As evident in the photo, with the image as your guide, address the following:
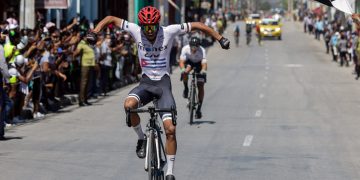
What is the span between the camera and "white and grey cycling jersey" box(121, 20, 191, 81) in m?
11.6

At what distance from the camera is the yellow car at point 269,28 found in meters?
86.2

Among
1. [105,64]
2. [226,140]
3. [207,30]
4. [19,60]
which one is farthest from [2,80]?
[105,64]

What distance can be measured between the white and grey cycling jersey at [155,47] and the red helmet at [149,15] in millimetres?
327

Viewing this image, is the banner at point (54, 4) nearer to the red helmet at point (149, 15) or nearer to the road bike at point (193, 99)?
the road bike at point (193, 99)

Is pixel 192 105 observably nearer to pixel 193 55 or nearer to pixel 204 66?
pixel 204 66

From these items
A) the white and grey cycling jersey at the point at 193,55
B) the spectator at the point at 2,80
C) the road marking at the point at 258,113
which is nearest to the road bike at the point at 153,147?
the spectator at the point at 2,80

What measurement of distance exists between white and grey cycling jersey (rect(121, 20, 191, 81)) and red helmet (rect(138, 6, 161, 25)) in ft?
1.07

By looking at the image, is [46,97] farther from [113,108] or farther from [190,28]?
[190,28]

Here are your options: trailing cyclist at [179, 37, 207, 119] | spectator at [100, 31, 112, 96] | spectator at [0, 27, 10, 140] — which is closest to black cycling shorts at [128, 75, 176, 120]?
spectator at [0, 27, 10, 140]

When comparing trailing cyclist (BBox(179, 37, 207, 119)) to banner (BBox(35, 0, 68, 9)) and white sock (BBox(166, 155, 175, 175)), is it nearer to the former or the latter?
banner (BBox(35, 0, 68, 9))

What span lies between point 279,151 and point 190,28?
527cm

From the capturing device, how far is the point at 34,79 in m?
22.2

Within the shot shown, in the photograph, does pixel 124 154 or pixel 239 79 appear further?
pixel 239 79

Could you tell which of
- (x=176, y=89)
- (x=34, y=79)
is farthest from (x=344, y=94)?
(x=34, y=79)
